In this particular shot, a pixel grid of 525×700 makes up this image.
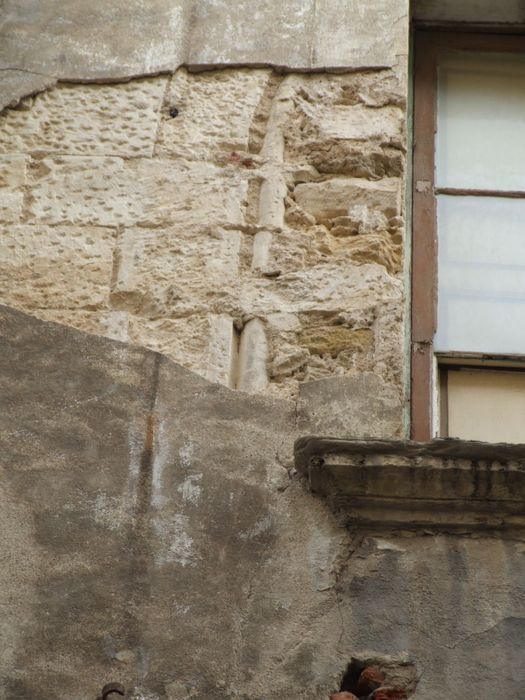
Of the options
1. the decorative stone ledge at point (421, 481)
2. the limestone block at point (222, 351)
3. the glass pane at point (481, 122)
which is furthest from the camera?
the glass pane at point (481, 122)

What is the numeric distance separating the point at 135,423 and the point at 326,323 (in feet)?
2.15

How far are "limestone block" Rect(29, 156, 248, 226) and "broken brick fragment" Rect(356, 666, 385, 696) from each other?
4.96 feet

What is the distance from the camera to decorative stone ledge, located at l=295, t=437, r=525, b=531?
12.4ft

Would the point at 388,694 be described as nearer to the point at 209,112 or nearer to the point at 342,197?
the point at 342,197

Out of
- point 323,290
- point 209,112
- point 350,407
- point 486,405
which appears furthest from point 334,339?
point 209,112

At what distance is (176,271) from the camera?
14.5ft

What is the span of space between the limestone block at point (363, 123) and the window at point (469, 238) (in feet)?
0.90

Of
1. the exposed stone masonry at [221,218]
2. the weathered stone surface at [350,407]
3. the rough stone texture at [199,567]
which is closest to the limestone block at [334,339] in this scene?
the exposed stone masonry at [221,218]

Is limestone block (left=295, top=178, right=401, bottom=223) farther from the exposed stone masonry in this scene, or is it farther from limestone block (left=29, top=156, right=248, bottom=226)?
limestone block (left=29, top=156, right=248, bottom=226)

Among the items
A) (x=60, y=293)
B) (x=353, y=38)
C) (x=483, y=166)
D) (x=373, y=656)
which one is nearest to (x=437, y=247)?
(x=483, y=166)

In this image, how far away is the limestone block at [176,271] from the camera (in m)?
4.38

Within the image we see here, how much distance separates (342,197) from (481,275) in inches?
21.3

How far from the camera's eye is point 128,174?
465cm

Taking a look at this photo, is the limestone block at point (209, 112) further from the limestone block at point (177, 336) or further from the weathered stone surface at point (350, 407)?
the weathered stone surface at point (350, 407)
